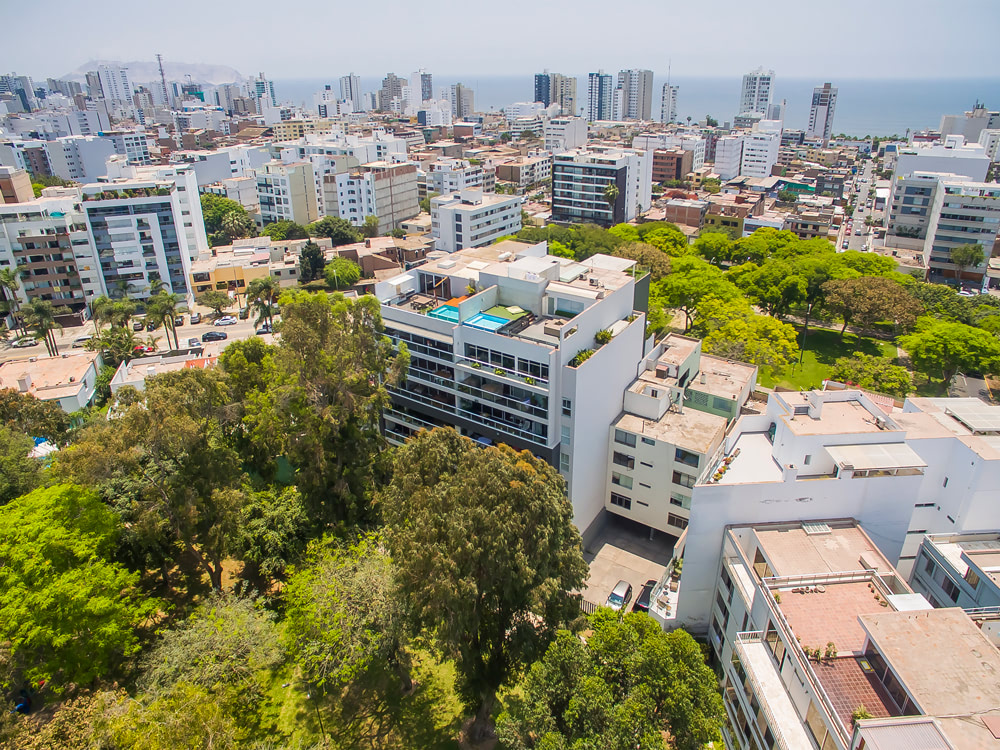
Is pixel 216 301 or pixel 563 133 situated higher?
pixel 563 133

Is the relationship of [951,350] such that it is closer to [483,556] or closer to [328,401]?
[483,556]

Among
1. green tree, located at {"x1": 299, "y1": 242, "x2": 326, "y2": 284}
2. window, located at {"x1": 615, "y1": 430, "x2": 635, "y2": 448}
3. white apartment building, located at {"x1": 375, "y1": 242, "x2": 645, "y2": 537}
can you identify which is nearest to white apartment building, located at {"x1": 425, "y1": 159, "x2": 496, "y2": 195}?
green tree, located at {"x1": 299, "y1": 242, "x2": 326, "y2": 284}

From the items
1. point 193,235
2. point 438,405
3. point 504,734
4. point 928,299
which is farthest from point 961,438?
point 193,235

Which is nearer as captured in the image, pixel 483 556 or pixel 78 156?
pixel 483 556

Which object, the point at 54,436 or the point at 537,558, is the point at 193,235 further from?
the point at 537,558

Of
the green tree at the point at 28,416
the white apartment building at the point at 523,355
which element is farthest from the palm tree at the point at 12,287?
the white apartment building at the point at 523,355

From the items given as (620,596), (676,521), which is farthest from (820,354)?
(620,596)
